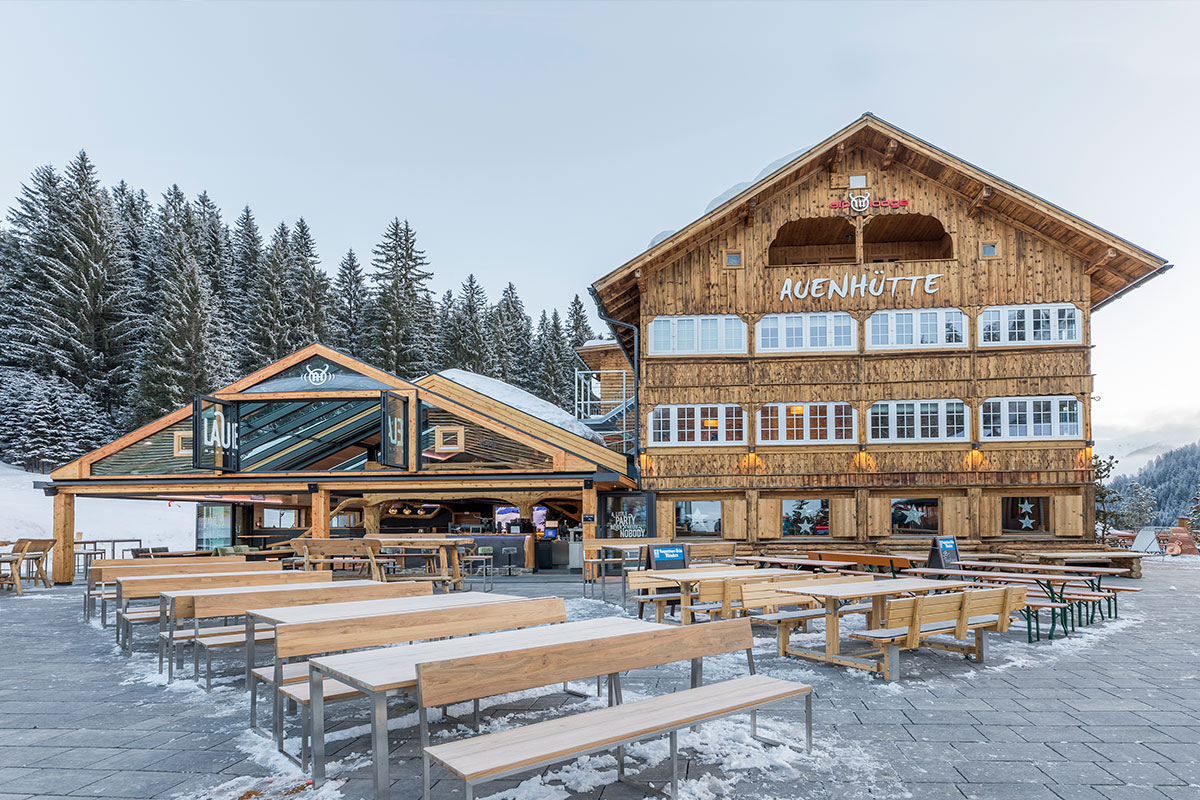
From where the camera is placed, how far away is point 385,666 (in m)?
4.33

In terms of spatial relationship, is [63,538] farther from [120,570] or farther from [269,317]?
[269,317]

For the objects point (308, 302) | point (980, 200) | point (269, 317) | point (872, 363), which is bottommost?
point (872, 363)

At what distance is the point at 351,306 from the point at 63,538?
3870 cm

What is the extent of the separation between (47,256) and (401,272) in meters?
18.8

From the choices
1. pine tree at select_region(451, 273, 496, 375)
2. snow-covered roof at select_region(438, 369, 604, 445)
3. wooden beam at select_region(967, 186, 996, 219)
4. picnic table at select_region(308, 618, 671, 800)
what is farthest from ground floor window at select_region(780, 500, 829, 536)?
pine tree at select_region(451, 273, 496, 375)

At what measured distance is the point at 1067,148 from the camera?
92.1 feet

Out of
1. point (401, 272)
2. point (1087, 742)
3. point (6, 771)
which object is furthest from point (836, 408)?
point (401, 272)

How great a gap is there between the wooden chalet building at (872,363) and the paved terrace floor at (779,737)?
459 inches

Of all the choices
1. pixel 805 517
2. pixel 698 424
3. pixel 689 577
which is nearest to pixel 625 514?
pixel 698 424

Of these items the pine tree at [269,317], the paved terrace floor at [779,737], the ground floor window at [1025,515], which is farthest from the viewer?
the pine tree at [269,317]

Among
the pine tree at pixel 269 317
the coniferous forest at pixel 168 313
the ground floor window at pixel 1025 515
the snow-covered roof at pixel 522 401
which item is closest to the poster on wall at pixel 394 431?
the snow-covered roof at pixel 522 401

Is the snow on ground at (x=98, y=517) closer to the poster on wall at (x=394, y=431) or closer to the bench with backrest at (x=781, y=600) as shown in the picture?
the poster on wall at (x=394, y=431)

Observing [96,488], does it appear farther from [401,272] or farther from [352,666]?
[401,272]

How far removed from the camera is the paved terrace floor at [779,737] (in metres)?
4.40
